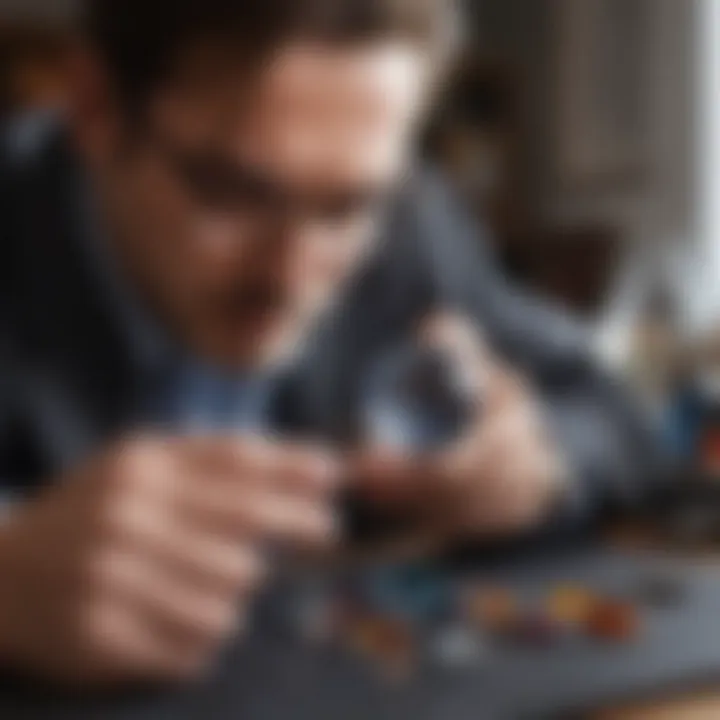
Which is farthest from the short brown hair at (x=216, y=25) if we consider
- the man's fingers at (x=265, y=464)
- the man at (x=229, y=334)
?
the man's fingers at (x=265, y=464)

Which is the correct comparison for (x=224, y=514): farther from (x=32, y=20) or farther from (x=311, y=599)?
(x=32, y=20)

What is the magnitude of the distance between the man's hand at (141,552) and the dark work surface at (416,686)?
1 cm

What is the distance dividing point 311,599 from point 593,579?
0.37 feet

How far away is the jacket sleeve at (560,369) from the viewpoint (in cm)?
48

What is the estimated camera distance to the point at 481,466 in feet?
1.59

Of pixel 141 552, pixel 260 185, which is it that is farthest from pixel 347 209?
pixel 141 552

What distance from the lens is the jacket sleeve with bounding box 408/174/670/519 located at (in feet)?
1.58

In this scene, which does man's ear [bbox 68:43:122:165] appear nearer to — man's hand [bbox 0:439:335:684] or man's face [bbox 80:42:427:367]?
man's face [bbox 80:42:427:367]

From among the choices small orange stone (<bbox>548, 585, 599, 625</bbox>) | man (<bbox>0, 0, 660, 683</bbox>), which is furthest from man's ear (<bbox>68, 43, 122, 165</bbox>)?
small orange stone (<bbox>548, 585, 599, 625</bbox>)

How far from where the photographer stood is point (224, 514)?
419 millimetres

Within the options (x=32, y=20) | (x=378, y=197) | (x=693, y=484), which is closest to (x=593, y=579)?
(x=693, y=484)

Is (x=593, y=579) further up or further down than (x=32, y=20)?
further down

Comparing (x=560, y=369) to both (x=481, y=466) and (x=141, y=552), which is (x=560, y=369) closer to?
(x=481, y=466)

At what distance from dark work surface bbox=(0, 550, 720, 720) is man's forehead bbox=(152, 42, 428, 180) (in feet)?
0.55
